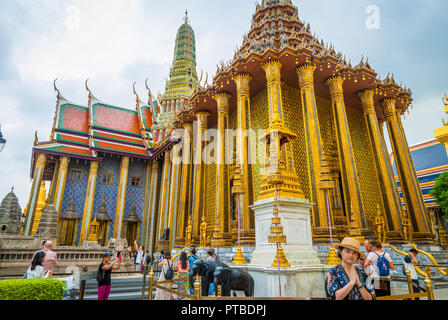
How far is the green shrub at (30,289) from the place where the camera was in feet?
12.1

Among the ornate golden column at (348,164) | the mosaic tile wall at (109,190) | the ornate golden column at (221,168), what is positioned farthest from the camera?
the mosaic tile wall at (109,190)

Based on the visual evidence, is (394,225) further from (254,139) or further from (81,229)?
(81,229)

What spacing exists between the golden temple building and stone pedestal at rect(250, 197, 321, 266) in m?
0.40

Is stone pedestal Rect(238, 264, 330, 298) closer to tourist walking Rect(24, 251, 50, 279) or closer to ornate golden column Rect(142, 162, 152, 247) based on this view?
tourist walking Rect(24, 251, 50, 279)

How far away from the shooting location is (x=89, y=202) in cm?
1769

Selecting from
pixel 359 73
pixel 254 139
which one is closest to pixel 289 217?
pixel 254 139

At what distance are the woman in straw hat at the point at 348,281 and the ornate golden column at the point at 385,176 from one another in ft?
31.6

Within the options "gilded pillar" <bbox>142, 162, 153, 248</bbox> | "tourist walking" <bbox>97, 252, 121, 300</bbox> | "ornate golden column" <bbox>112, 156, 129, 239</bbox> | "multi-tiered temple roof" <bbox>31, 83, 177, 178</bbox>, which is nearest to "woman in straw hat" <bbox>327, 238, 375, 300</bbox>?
"tourist walking" <bbox>97, 252, 121, 300</bbox>

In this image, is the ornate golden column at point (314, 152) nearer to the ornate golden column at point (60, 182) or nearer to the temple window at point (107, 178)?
the temple window at point (107, 178)

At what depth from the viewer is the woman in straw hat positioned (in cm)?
200

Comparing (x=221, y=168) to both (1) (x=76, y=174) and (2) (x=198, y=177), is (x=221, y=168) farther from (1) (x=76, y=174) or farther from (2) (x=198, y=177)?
(1) (x=76, y=174)

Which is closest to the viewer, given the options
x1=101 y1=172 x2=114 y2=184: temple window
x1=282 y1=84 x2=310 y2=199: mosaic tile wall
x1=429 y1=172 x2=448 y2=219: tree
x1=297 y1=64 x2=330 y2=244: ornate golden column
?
x1=297 y1=64 x2=330 y2=244: ornate golden column

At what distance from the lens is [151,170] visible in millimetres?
21016

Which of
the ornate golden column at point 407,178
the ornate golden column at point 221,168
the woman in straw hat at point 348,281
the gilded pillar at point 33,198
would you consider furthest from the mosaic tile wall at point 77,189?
the ornate golden column at point 407,178
